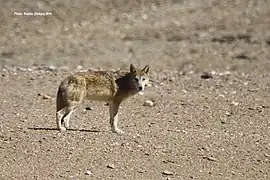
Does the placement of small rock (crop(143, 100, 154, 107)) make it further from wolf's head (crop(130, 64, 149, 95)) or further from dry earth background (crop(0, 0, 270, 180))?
wolf's head (crop(130, 64, 149, 95))

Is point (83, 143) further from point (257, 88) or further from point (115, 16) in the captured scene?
point (115, 16)

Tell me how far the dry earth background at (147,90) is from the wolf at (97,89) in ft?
0.77

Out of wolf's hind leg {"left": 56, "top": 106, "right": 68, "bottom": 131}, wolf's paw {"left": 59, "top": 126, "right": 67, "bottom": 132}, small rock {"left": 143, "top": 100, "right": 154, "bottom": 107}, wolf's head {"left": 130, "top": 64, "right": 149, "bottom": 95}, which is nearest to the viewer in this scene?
wolf's paw {"left": 59, "top": 126, "right": 67, "bottom": 132}

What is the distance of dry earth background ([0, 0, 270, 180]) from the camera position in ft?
27.4

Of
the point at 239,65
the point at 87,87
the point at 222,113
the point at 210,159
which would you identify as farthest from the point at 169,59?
the point at 210,159

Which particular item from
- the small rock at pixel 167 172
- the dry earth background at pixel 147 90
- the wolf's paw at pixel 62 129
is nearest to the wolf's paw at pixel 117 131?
the dry earth background at pixel 147 90

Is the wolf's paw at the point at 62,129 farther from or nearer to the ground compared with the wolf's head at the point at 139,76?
nearer to the ground

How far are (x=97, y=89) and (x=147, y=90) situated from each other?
134 inches

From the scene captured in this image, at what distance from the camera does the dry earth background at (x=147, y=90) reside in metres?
8.36

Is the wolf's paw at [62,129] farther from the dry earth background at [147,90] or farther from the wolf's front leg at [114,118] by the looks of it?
the wolf's front leg at [114,118]

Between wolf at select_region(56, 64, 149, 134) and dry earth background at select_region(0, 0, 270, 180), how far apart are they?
0.24m

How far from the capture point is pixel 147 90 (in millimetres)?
13258

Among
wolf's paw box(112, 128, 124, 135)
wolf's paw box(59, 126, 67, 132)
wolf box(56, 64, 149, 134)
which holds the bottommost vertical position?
wolf's paw box(112, 128, 124, 135)

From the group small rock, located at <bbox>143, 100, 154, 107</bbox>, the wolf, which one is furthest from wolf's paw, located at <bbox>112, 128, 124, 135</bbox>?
small rock, located at <bbox>143, 100, 154, 107</bbox>
